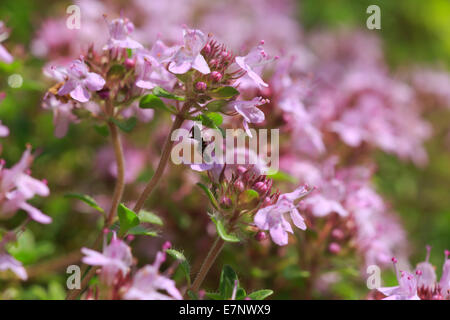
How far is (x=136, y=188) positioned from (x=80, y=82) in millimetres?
854

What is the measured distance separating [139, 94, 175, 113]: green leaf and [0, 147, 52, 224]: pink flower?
32 centimetres

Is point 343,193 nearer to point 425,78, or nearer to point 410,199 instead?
point 410,199

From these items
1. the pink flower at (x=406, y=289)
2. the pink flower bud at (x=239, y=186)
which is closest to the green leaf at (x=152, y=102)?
the pink flower bud at (x=239, y=186)

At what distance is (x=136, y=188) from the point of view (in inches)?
79.7

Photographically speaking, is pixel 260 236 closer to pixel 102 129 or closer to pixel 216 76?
pixel 216 76

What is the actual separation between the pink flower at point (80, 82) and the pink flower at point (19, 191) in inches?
7.9

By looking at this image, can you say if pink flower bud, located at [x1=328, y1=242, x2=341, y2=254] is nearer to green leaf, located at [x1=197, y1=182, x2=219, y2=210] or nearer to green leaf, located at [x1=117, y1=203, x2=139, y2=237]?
green leaf, located at [x1=197, y1=182, x2=219, y2=210]

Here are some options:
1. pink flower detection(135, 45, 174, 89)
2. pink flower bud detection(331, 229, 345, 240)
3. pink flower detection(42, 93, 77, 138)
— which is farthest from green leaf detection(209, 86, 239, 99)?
pink flower bud detection(331, 229, 345, 240)

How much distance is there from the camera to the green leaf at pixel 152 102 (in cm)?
123

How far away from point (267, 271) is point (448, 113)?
1.83 meters

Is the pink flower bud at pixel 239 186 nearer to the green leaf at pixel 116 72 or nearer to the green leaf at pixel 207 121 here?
the green leaf at pixel 207 121

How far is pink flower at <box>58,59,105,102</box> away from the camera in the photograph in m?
1.19

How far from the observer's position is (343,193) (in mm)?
1648
